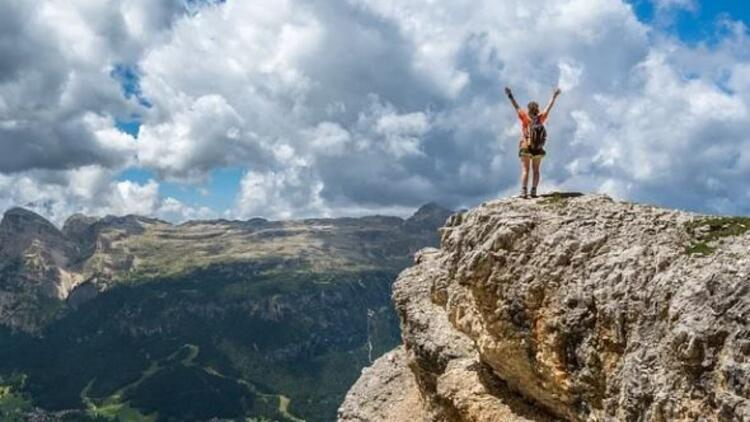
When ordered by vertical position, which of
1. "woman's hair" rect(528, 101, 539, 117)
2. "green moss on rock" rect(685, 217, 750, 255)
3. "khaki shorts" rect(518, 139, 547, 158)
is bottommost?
"green moss on rock" rect(685, 217, 750, 255)

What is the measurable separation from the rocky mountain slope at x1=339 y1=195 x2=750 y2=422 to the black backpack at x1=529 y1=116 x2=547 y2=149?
3521 millimetres

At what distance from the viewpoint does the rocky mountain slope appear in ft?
70.9

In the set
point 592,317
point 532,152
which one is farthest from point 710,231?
point 532,152

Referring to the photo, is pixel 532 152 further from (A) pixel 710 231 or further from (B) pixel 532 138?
(A) pixel 710 231

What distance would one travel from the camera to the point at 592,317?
1057 inches

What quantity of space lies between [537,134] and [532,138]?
33 cm

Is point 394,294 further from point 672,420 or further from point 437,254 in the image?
point 672,420

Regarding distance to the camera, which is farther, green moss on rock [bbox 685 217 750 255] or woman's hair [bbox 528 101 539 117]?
woman's hair [bbox 528 101 539 117]

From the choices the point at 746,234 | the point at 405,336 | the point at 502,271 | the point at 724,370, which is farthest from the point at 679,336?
the point at 405,336

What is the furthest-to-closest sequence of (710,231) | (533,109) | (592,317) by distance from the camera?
(533,109)
(592,317)
(710,231)

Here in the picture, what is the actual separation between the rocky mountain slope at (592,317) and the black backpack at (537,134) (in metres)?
3.52

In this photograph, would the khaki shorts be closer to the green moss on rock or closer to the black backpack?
the black backpack

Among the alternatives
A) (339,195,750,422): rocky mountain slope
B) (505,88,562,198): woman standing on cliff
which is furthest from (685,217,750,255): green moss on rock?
(505,88,562,198): woman standing on cliff

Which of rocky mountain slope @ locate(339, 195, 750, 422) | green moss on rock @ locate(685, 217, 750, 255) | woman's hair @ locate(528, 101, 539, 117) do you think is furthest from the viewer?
woman's hair @ locate(528, 101, 539, 117)
